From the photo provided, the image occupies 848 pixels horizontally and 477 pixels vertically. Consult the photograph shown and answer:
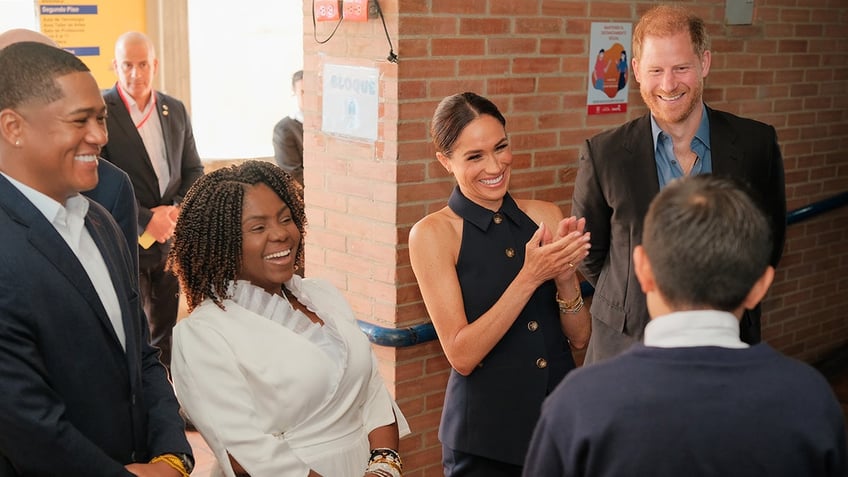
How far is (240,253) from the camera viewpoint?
242 cm

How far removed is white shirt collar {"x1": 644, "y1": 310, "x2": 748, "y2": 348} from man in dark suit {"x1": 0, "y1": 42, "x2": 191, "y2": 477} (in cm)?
125

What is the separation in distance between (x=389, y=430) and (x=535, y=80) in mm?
A: 2000

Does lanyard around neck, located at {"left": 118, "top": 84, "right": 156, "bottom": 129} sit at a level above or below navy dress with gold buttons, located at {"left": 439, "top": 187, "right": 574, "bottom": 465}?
above

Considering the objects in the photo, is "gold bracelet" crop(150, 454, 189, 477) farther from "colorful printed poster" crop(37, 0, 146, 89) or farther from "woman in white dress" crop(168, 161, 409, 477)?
"colorful printed poster" crop(37, 0, 146, 89)

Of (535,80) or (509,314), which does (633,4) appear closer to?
(535,80)

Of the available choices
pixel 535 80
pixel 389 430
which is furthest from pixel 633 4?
pixel 389 430

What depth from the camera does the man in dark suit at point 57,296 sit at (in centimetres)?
202

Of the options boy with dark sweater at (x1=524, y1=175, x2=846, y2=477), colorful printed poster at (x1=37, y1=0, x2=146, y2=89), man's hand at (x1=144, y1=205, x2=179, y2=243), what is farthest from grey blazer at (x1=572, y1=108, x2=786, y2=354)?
colorful printed poster at (x1=37, y1=0, x2=146, y2=89)

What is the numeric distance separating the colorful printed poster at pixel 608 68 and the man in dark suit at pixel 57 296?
8.64 feet

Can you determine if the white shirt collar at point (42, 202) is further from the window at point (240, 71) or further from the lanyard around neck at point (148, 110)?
the window at point (240, 71)

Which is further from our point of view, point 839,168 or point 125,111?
point 839,168

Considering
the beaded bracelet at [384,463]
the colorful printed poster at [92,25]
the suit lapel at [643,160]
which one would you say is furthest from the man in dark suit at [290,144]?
the beaded bracelet at [384,463]

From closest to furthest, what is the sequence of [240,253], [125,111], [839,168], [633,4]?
[240,253]
[633,4]
[125,111]
[839,168]

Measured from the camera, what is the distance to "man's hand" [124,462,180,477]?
87.4 inches
